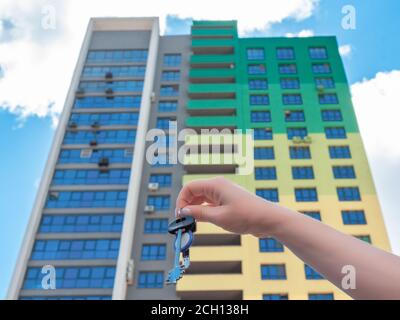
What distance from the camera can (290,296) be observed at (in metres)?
30.8

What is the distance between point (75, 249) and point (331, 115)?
1045 inches

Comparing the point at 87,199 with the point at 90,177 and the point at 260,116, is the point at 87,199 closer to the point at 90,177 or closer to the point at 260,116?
the point at 90,177

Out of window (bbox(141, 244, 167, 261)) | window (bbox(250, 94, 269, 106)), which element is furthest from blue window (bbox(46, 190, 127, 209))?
window (bbox(250, 94, 269, 106))

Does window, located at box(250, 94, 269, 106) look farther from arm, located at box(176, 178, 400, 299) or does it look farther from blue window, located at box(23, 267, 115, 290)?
arm, located at box(176, 178, 400, 299)

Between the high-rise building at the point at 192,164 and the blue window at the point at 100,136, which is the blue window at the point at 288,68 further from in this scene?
the blue window at the point at 100,136

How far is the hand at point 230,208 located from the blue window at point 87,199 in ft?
117

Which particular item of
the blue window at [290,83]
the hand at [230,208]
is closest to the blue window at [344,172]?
the blue window at [290,83]

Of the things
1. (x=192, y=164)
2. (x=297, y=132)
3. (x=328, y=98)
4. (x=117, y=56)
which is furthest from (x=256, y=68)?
(x=117, y=56)

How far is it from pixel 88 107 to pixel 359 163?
2793cm

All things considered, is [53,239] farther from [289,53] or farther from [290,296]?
[289,53]

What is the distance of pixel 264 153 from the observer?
38.8 metres

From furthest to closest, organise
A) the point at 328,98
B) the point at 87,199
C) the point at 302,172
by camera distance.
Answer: the point at 328,98, the point at 87,199, the point at 302,172

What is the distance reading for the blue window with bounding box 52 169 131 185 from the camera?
132 ft
